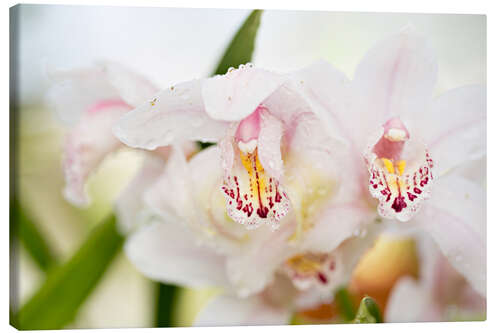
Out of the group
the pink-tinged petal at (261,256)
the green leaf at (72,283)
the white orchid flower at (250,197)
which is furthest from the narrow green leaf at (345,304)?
the green leaf at (72,283)

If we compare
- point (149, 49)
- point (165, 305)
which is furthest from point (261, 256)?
point (149, 49)

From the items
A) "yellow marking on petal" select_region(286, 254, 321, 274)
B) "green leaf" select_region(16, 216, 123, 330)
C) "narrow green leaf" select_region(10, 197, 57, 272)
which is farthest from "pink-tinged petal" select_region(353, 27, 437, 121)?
"narrow green leaf" select_region(10, 197, 57, 272)

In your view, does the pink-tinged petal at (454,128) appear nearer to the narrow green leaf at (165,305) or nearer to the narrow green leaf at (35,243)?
the narrow green leaf at (165,305)

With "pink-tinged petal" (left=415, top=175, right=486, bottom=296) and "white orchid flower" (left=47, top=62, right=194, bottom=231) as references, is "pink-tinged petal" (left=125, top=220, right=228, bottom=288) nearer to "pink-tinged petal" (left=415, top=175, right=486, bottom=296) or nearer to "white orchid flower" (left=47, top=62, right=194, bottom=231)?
"white orchid flower" (left=47, top=62, right=194, bottom=231)

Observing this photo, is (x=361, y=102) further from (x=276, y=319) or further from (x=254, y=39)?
(x=276, y=319)
